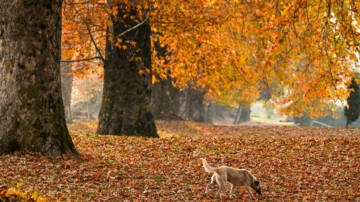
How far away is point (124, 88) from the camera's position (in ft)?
59.4

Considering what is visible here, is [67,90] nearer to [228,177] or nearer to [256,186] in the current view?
[256,186]

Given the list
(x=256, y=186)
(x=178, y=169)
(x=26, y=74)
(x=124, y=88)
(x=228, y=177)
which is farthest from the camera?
(x=124, y=88)

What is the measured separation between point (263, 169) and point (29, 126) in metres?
5.33

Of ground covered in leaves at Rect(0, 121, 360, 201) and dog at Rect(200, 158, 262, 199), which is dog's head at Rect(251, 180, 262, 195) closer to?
dog at Rect(200, 158, 262, 199)

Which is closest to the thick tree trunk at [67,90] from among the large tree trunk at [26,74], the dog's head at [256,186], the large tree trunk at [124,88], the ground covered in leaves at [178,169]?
the large tree trunk at [124,88]

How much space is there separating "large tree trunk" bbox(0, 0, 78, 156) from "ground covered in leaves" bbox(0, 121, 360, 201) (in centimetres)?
46

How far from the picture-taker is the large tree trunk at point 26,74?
1105 cm

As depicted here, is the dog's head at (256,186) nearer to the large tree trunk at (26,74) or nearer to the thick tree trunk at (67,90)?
the large tree trunk at (26,74)

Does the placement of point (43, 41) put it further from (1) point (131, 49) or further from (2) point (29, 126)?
(1) point (131, 49)

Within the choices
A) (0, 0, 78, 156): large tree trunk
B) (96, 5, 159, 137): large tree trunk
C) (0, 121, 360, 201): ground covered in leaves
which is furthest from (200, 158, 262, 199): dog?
(96, 5, 159, 137): large tree trunk

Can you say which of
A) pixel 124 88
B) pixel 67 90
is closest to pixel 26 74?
pixel 124 88

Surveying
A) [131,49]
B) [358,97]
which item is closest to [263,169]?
[131,49]

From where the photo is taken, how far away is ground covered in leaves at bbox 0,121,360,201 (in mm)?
9562

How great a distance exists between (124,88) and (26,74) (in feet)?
23.4
